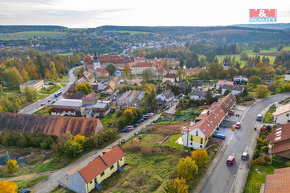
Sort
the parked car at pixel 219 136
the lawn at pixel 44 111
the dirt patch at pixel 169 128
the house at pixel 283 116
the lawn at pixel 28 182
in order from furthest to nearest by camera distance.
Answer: the lawn at pixel 44 111 < the dirt patch at pixel 169 128 < the house at pixel 283 116 < the parked car at pixel 219 136 < the lawn at pixel 28 182

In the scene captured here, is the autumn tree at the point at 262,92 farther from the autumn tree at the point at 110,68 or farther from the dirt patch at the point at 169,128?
the autumn tree at the point at 110,68

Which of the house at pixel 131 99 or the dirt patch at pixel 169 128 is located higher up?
the house at pixel 131 99

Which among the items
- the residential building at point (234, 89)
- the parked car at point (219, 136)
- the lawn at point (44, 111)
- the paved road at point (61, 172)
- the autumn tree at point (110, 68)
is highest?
the autumn tree at point (110, 68)

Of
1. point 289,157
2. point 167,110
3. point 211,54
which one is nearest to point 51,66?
point 167,110

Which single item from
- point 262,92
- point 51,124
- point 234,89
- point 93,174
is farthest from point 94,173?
point 234,89

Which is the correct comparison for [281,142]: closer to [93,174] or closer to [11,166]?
[93,174]

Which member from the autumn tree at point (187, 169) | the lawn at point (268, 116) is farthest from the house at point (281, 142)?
the autumn tree at point (187, 169)

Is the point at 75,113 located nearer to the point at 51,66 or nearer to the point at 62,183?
the point at 62,183
